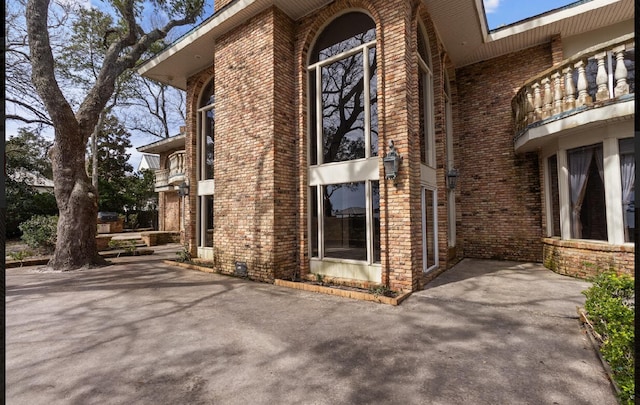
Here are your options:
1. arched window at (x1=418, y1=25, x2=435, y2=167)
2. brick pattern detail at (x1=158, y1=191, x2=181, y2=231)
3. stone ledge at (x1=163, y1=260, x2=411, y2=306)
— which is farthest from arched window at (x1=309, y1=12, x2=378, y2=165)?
brick pattern detail at (x1=158, y1=191, x2=181, y2=231)

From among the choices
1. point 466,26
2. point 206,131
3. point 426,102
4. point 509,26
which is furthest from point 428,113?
point 206,131

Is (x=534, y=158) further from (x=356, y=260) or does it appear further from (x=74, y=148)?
(x=74, y=148)

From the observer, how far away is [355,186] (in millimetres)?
6059

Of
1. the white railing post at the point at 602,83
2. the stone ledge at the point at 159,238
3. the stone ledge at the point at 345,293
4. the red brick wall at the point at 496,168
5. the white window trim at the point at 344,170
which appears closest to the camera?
the stone ledge at the point at 345,293

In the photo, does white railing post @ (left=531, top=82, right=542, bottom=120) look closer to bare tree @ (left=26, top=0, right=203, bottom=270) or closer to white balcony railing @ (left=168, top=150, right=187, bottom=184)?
bare tree @ (left=26, top=0, right=203, bottom=270)

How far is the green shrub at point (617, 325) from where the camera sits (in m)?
2.07

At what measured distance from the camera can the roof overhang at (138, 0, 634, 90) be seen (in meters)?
6.39

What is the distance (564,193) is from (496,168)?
1952 mm

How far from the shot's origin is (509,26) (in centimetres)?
736

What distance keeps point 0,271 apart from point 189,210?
9045mm

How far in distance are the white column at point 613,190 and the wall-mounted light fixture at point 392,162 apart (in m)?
3.98

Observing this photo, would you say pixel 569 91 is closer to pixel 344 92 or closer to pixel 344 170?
pixel 344 92

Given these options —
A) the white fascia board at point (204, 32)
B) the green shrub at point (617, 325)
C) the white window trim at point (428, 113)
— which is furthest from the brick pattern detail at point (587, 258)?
the white fascia board at point (204, 32)

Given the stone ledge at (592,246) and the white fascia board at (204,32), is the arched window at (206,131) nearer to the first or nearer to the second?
the white fascia board at (204,32)
